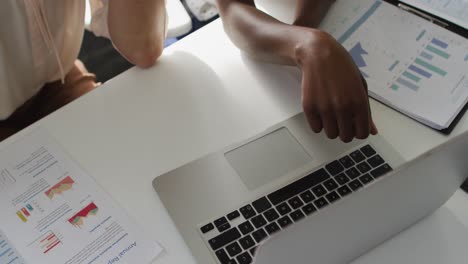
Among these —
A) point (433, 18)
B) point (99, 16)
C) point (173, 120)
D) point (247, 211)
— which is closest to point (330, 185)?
point (247, 211)

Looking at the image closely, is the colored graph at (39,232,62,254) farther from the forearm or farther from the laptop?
the forearm

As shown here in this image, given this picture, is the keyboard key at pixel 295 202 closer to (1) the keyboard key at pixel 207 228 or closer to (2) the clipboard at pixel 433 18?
(1) the keyboard key at pixel 207 228

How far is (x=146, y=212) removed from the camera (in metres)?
0.71

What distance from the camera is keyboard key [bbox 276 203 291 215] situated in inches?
27.1

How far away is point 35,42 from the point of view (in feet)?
3.06

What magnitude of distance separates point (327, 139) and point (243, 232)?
0.20m

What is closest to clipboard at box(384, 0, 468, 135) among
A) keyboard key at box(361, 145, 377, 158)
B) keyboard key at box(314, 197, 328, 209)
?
keyboard key at box(361, 145, 377, 158)

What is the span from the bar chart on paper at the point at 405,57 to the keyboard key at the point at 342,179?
155 mm

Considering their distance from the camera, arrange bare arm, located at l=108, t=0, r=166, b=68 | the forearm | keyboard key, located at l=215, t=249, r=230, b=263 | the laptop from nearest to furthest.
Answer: the laptop
keyboard key, located at l=215, t=249, r=230, b=263
the forearm
bare arm, located at l=108, t=0, r=166, b=68

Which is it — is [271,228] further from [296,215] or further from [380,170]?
[380,170]

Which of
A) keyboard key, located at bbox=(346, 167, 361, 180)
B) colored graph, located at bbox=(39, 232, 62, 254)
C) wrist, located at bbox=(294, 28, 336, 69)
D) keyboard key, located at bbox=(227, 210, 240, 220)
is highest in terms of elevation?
wrist, located at bbox=(294, 28, 336, 69)

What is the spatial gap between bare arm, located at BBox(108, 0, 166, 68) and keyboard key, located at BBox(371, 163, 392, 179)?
0.41 meters

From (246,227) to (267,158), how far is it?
12 cm

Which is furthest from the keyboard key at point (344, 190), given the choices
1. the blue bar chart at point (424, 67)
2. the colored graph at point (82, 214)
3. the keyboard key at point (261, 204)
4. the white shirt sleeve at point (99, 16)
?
the white shirt sleeve at point (99, 16)
